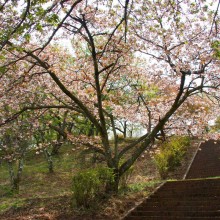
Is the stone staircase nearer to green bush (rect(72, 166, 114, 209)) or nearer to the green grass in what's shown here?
the green grass

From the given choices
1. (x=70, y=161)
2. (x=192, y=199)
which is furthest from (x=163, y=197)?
(x=70, y=161)

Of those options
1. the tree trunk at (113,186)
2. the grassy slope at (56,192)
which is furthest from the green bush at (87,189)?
the tree trunk at (113,186)

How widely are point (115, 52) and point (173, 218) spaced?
5819 millimetres

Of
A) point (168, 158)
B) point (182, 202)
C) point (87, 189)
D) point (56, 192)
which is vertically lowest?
point (56, 192)

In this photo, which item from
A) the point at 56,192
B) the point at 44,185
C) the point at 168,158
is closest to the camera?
the point at 56,192

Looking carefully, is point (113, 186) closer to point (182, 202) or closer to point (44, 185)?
point (182, 202)

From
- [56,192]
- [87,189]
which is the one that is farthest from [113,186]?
[56,192]

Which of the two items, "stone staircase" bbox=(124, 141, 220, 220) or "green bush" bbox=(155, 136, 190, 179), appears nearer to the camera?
"stone staircase" bbox=(124, 141, 220, 220)

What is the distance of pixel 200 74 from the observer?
35.6ft

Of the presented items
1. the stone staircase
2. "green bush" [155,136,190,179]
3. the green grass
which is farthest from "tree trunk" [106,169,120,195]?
"green bush" [155,136,190,179]

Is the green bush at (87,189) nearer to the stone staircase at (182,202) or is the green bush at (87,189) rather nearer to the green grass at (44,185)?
the green grass at (44,185)

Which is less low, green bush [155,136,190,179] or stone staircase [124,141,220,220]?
green bush [155,136,190,179]

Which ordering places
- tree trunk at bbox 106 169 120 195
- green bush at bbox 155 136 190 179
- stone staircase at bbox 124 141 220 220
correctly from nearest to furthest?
stone staircase at bbox 124 141 220 220
tree trunk at bbox 106 169 120 195
green bush at bbox 155 136 190 179

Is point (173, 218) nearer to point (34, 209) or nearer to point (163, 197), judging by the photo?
point (163, 197)
